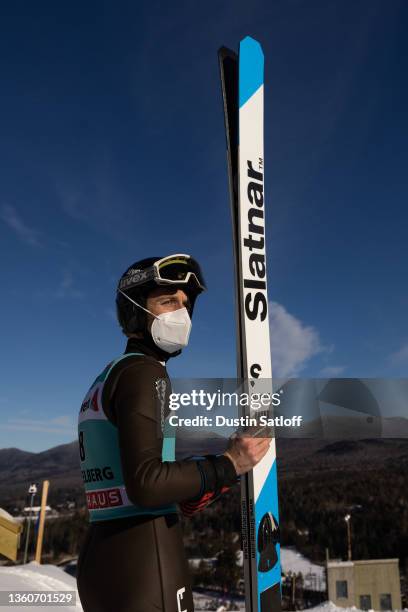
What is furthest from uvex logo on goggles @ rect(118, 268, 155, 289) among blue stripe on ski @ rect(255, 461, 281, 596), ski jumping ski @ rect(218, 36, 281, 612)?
blue stripe on ski @ rect(255, 461, 281, 596)

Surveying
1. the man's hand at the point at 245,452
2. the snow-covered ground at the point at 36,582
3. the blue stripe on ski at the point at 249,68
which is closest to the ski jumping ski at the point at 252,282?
the blue stripe on ski at the point at 249,68

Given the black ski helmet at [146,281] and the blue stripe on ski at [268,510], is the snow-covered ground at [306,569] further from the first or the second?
the black ski helmet at [146,281]

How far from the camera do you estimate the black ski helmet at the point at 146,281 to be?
2.17 m

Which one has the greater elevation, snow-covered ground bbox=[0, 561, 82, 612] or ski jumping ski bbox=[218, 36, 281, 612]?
ski jumping ski bbox=[218, 36, 281, 612]

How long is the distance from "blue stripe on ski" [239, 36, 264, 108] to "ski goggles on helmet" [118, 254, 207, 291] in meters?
1.89

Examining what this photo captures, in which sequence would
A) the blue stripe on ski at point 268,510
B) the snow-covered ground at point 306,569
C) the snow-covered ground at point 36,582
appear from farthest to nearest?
the snow-covered ground at point 306,569 → the snow-covered ground at point 36,582 → the blue stripe on ski at point 268,510

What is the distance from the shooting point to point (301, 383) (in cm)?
279

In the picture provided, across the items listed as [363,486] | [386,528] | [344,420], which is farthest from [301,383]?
[363,486]

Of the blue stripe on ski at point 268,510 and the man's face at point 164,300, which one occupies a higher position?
the man's face at point 164,300

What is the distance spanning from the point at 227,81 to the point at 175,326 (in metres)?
2.38

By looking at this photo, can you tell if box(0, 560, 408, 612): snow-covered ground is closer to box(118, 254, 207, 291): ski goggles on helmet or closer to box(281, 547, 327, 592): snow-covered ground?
box(118, 254, 207, 291): ski goggles on helmet

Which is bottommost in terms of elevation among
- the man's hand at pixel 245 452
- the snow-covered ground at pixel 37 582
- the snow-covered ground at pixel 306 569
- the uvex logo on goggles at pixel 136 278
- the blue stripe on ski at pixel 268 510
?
the snow-covered ground at pixel 306 569

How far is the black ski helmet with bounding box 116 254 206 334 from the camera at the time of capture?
2.17m

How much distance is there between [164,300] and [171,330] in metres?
0.15
